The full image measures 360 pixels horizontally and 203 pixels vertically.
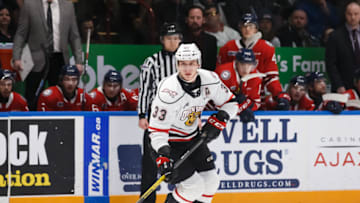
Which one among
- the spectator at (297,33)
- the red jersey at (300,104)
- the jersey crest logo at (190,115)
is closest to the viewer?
the jersey crest logo at (190,115)

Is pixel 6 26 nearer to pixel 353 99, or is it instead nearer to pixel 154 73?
pixel 154 73

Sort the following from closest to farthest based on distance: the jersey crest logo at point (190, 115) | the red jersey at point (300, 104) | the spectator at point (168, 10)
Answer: the jersey crest logo at point (190, 115), the red jersey at point (300, 104), the spectator at point (168, 10)

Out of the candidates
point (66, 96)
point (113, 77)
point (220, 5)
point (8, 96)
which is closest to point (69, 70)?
point (66, 96)

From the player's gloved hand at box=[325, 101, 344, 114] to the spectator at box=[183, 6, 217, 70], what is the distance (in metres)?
1.32

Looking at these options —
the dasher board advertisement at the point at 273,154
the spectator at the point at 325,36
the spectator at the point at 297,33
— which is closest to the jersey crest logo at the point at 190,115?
the dasher board advertisement at the point at 273,154

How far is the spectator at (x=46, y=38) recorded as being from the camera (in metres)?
6.34

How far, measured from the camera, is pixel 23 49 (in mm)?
6418

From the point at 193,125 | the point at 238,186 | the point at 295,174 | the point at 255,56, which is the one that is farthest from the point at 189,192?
the point at 255,56

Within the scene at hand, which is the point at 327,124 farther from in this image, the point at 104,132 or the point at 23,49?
the point at 23,49

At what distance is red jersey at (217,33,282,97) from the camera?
6.44m

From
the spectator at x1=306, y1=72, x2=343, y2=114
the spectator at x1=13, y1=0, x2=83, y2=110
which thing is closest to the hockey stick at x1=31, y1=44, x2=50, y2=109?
the spectator at x1=13, y1=0, x2=83, y2=110

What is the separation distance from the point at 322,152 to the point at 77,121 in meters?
2.22

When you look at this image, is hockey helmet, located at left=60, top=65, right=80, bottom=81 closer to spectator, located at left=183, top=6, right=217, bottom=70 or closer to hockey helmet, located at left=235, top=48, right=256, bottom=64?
spectator, located at left=183, top=6, right=217, bottom=70

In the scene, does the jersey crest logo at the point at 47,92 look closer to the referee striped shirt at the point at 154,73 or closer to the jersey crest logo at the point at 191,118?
the referee striped shirt at the point at 154,73
